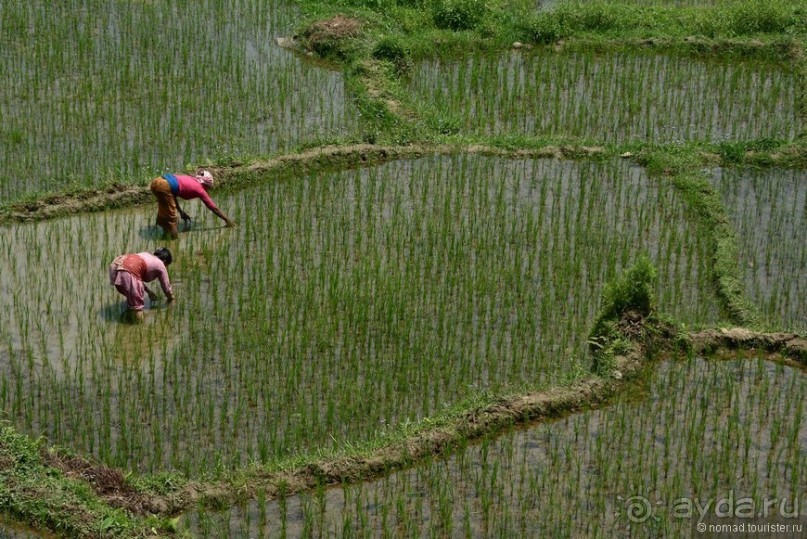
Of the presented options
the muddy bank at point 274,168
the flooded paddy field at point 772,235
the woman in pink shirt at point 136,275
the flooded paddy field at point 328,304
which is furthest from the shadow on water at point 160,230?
the flooded paddy field at point 772,235

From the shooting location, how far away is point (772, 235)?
9.65m

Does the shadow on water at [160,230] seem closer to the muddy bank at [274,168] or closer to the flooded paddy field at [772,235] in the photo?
the muddy bank at [274,168]

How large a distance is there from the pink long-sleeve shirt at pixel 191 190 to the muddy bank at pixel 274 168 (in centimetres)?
63

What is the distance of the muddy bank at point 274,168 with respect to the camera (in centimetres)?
959

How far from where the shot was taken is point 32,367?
7.80 metres

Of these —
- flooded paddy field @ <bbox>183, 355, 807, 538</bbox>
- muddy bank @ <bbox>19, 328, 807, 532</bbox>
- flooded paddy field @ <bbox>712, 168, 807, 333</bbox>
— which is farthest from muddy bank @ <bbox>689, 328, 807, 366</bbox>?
flooded paddy field @ <bbox>183, 355, 807, 538</bbox>

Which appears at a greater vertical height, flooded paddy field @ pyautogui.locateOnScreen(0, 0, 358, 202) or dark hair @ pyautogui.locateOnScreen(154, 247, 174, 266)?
flooded paddy field @ pyautogui.locateOnScreen(0, 0, 358, 202)

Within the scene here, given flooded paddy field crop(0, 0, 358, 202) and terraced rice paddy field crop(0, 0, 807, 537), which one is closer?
terraced rice paddy field crop(0, 0, 807, 537)

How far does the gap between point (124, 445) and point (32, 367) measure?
1084mm

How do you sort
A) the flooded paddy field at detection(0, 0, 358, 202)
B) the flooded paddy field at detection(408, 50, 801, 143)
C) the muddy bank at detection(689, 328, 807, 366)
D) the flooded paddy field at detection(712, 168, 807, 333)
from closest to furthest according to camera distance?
the muddy bank at detection(689, 328, 807, 366)
the flooded paddy field at detection(712, 168, 807, 333)
the flooded paddy field at detection(0, 0, 358, 202)
the flooded paddy field at detection(408, 50, 801, 143)

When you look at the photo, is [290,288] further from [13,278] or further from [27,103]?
[27,103]

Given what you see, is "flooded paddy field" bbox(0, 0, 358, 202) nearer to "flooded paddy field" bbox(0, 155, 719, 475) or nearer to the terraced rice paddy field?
the terraced rice paddy field

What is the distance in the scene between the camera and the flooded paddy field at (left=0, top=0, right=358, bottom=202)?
34.6 feet

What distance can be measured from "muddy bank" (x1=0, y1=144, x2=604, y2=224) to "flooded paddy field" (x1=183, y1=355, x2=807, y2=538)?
3.55 meters
